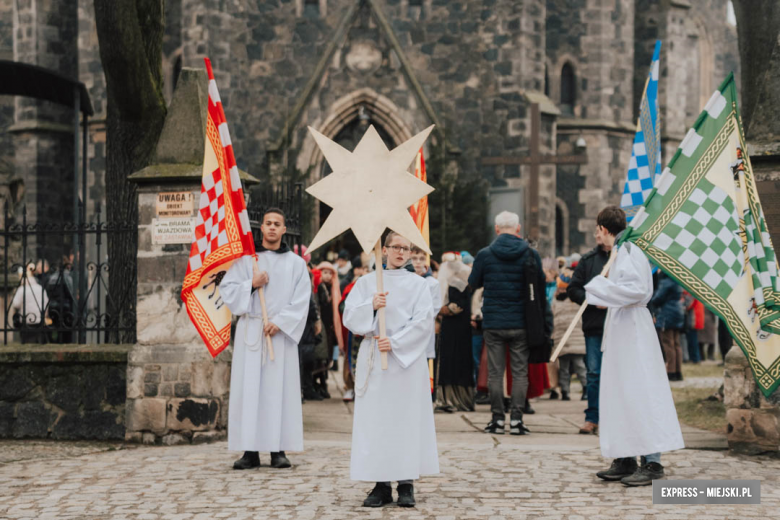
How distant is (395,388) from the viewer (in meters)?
6.98

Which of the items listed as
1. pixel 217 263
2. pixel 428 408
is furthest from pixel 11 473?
pixel 428 408

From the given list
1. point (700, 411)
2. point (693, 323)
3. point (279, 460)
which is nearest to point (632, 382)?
point (279, 460)

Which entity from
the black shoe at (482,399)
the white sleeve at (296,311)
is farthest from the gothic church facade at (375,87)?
the white sleeve at (296,311)

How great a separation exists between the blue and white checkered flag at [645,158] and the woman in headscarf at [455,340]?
2816 mm

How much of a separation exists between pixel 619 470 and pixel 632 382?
634mm

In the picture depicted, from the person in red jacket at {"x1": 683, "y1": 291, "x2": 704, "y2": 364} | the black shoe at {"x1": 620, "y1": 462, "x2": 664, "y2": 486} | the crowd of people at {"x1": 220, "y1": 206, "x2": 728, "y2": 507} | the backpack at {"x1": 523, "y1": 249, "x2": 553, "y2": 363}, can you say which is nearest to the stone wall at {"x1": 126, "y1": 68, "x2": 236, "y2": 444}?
the crowd of people at {"x1": 220, "y1": 206, "x2": 728, "y2": 507}

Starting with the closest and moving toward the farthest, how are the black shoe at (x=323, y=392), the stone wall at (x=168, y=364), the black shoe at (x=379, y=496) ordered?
the black shoe at (x=379, y=496) → the stone wall at (x=168, y=364) → the black shoe at (x=323, y=392)

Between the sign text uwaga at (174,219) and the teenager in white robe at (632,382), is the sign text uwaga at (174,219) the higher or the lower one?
the higher one

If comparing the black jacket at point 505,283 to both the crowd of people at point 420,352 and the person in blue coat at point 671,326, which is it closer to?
the crowd of people at point 420,352

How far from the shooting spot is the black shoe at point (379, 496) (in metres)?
6.81

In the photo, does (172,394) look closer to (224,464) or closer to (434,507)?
(224,464)

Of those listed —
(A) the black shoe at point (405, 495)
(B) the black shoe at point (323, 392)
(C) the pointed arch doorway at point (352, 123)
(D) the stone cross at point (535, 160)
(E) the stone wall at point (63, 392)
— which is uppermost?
(C) the pointed arch doorway at point (352, 123)

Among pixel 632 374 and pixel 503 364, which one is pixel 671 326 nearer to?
pixel 503 364

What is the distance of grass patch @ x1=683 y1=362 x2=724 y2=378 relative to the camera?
1727 centimetres
